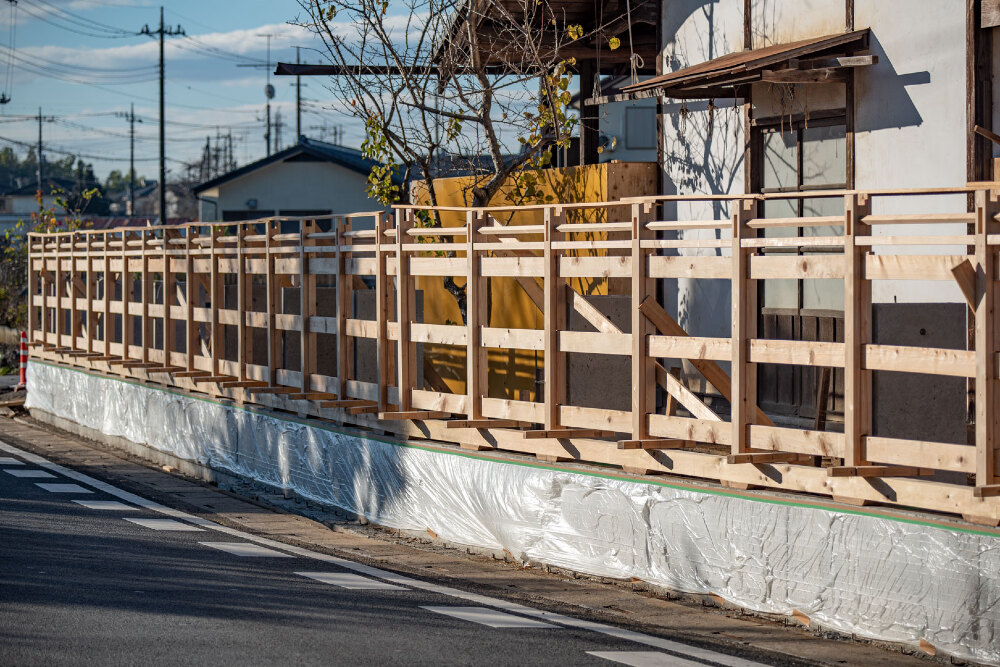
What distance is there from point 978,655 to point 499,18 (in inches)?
447

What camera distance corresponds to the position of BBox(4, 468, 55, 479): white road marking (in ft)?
47.8

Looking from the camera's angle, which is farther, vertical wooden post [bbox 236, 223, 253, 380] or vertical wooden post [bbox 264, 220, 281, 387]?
vertical wooden post [bbox 236, 223, 253, 380]

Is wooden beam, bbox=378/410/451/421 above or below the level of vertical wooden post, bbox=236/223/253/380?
below

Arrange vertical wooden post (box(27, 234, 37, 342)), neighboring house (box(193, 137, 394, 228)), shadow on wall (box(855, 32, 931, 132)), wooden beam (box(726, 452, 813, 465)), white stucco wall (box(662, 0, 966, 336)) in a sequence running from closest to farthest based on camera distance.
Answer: wooden beam (box(726, 452, 813, 465)) < white stucco wall (box(662, 0, 966, 336)) < shadow on wall (box(855, 32, 931, 132)) < vertical wooden post (box(27, 234, 37, 342)) < neighboring house (box(193, 137, 394, 228))

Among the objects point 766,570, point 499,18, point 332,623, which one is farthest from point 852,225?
point 499,18

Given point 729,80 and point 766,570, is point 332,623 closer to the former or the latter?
point 766,570


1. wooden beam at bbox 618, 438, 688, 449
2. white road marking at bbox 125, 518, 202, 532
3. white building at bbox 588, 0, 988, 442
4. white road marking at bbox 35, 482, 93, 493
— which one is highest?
white building at bbox 588, 0, 988, 442

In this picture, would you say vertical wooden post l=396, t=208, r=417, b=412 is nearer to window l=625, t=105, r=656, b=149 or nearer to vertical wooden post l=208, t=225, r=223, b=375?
vertical wooden post l=208, t=225, r=223, b=375

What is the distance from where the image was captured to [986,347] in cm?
693

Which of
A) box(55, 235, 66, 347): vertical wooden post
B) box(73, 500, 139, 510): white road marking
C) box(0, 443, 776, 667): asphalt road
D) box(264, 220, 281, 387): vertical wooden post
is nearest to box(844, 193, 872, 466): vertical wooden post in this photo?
box(0, 443, 776, 667): asphalt road

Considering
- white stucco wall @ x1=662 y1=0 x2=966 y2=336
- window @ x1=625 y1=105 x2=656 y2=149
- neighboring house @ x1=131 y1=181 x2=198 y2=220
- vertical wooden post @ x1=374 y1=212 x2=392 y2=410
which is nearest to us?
white stucco wall @ x1=662 y1=0 x2=966 y2=336

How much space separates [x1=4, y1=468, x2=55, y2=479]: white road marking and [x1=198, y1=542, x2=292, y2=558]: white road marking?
4.77m

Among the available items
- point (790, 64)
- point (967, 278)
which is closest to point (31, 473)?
point (790, 64)

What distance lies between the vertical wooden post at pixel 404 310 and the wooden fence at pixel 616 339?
0.07 ft
